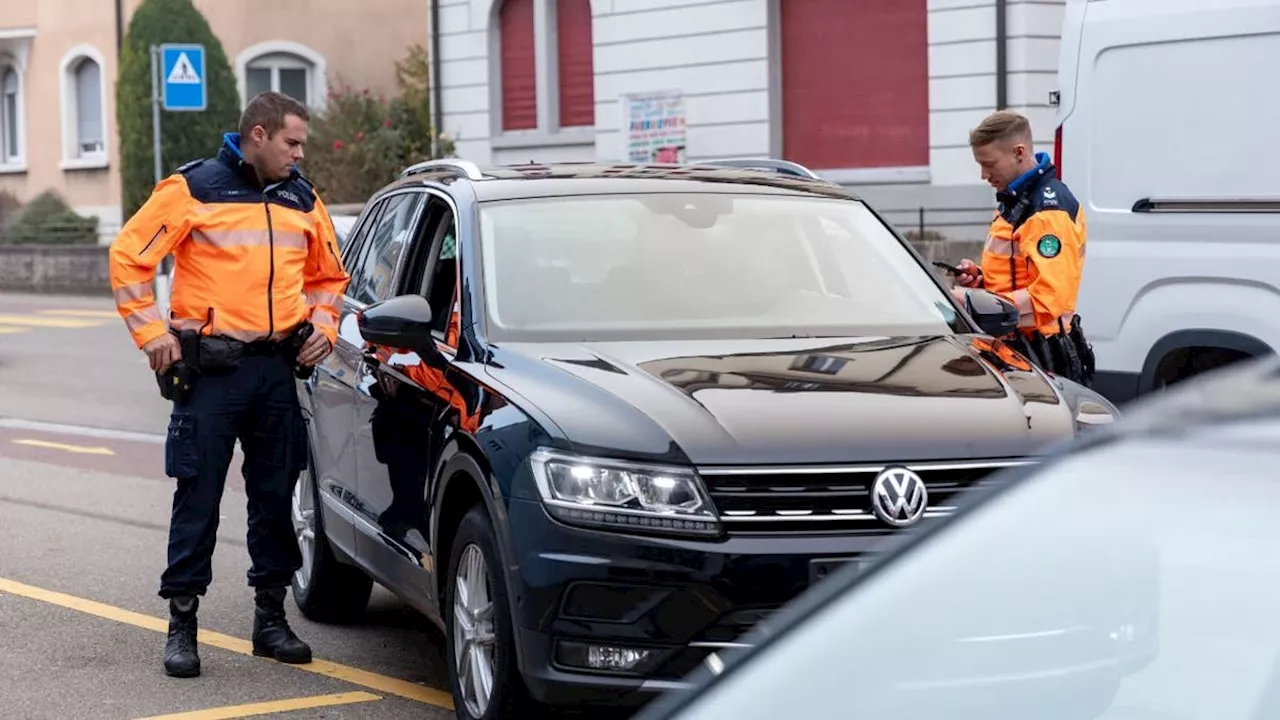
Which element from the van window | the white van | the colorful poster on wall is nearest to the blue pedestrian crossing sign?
the colorful poster on wall

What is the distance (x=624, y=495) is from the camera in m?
5.21

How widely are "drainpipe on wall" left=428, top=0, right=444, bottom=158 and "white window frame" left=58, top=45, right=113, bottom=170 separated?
36.0 feet

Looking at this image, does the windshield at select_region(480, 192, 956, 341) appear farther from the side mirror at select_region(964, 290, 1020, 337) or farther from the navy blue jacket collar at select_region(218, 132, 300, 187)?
the navy blue jacket collar at select_region(218, 132, 300, 187)

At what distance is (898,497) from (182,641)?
9.57 feet

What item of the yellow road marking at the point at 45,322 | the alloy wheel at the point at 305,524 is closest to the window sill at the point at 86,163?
the yellow road marking at the point at 45,322

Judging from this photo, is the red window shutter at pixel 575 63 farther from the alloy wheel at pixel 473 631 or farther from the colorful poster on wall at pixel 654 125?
the alloy wheel at pixel 473 631

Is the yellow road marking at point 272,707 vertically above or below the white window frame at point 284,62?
below

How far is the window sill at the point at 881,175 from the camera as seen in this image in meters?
21.5

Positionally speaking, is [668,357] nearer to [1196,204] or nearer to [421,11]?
[1196,204]

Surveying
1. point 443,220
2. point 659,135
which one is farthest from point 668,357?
point 659,135

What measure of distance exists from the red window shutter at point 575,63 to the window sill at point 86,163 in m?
13.3

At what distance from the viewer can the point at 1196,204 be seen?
28.5ft

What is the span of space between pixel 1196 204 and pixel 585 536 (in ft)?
14.4

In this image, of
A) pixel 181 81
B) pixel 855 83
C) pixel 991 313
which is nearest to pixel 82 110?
pixel 181 81
